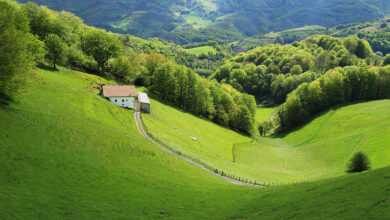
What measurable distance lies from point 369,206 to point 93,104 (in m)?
55.8

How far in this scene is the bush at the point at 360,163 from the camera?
47.5 m

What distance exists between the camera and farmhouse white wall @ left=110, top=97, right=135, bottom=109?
7075 cm

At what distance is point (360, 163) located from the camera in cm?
4809

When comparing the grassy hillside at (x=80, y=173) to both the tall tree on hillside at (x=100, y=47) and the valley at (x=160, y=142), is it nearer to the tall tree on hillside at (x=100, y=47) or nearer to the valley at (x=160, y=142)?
the valley at (x=160, y=142)

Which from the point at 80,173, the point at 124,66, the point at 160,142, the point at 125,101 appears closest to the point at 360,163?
the point at 160,142

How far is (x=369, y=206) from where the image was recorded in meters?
19.3

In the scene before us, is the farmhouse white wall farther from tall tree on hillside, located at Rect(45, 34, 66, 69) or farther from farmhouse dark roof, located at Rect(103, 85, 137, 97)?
tall tree on hillside, located at Rect(45, 34, 66, 69)

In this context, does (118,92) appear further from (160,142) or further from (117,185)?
(117,185)

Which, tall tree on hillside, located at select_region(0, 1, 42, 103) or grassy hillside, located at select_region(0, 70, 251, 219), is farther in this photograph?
tall tree on hillside, located at select_region(0, 1, 42, 103)

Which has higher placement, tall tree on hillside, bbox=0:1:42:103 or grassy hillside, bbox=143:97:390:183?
tall tree on hillside, bbox=0:1:42:103

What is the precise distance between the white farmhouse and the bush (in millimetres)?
55189

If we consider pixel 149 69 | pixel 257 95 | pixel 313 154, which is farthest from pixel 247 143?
pixel 257 95

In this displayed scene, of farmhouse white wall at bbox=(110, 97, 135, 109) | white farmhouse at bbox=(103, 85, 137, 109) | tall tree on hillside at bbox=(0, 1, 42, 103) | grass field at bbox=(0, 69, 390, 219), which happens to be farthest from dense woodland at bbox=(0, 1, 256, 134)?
grass field at bbox=(0, 69, 390, 219)

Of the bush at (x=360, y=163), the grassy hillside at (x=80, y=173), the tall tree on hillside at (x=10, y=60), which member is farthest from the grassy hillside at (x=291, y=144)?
the tall tree on hillside at (x=10, y=60)
